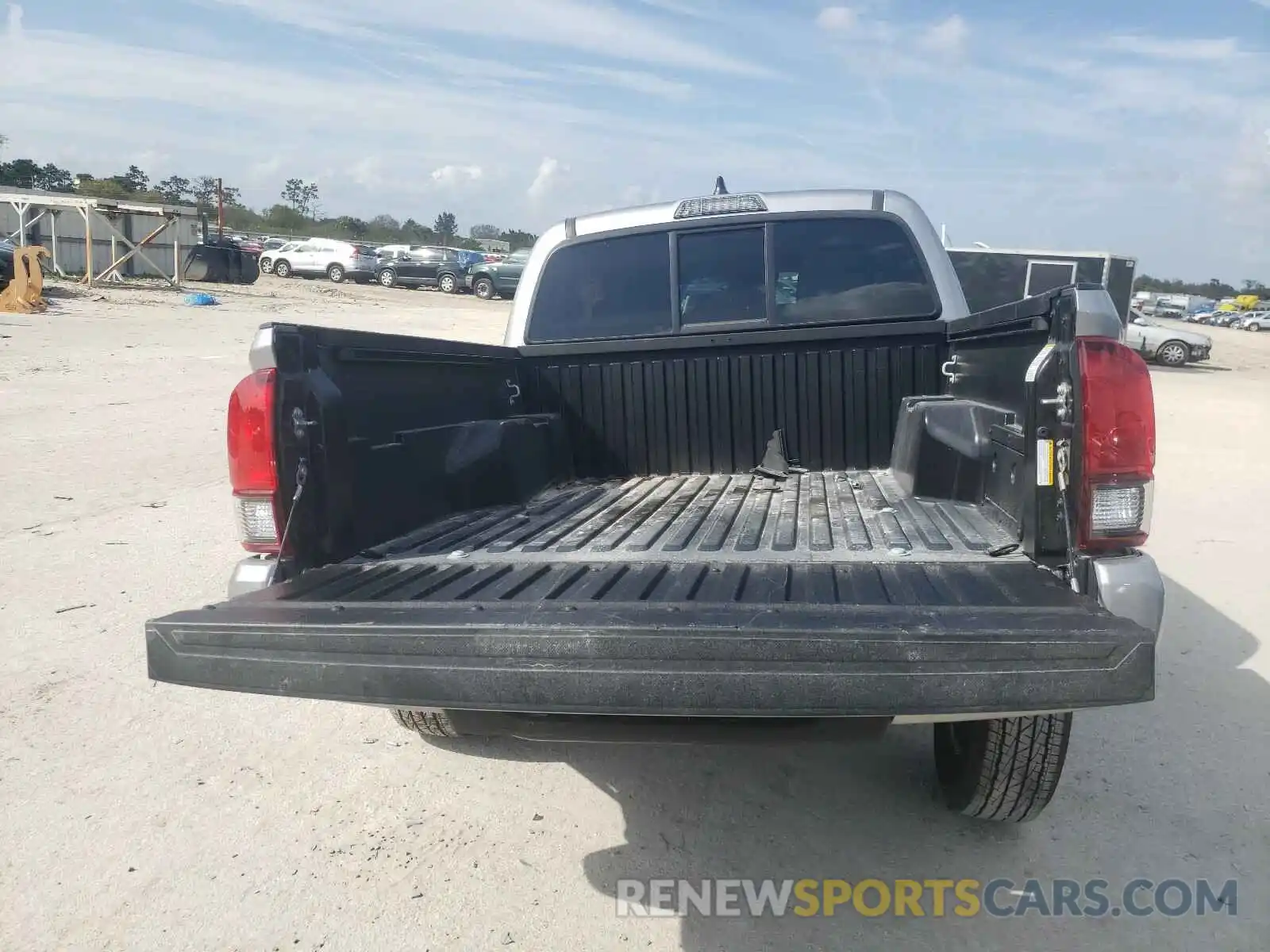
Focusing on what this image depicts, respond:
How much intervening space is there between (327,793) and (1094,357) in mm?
2791

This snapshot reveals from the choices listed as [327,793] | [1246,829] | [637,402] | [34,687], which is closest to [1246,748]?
[1246,829]

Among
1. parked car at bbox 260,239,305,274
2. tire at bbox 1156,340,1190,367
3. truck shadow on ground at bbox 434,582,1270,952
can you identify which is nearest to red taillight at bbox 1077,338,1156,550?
truck shadow on ground at bbox 434,582,1270,952

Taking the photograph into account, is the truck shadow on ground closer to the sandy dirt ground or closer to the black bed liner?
the sandy dirt ground

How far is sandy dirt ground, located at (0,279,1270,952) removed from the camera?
2.59m

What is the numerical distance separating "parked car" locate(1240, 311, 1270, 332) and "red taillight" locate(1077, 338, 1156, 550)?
64124mm

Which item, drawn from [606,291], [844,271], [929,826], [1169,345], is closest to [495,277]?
[1169,345]

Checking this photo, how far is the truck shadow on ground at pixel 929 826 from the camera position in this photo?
2.56m

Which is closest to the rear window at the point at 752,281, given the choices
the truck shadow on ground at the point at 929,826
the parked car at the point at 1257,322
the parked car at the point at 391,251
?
the truck shadow on ground at the point at 929,826

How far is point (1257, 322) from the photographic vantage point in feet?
185

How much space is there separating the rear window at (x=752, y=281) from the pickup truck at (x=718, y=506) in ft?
0.04

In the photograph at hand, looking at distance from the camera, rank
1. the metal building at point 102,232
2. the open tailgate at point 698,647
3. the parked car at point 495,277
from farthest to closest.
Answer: the parked car at point 495,277
the metal building at point 102,232
the open tailgate at point 698,647

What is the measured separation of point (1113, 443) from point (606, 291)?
2849mm

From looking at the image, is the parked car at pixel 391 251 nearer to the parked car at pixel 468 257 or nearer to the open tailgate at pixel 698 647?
the parked car at pixel 468 257

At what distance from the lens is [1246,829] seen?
3.01 meters
